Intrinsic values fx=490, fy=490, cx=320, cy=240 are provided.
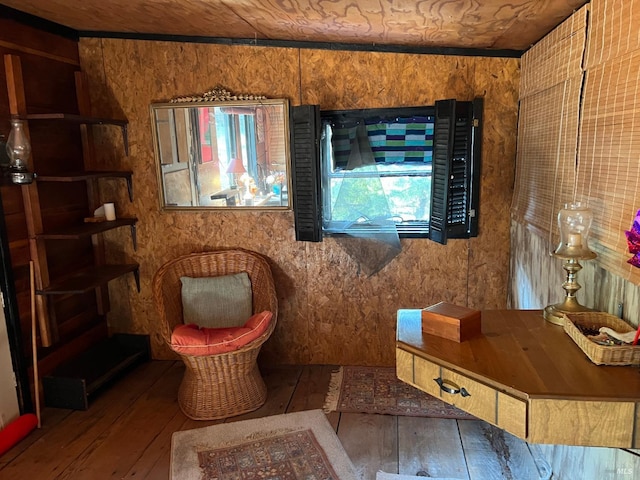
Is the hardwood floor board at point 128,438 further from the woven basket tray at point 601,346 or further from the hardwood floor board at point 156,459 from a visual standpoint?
the woven basket tray at point 601,346

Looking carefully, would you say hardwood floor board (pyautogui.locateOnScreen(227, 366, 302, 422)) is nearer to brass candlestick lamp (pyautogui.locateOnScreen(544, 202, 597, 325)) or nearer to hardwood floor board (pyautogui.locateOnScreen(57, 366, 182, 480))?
hardwood floor board (pyautogui.locateOnScreen(57, 366, 182, 480))

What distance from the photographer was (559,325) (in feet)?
5.74

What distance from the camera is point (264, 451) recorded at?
2525 millimetres

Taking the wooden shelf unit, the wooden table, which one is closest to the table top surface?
the wooden table

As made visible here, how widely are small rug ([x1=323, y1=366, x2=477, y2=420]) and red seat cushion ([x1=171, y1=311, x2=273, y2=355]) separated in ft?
2.08

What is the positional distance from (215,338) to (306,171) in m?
1.18

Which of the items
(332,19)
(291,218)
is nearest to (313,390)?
(291,218)

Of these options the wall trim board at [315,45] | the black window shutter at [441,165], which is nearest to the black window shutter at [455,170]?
the black window shutter at [441,165]

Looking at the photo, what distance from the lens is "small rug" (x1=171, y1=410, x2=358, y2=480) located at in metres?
2.36

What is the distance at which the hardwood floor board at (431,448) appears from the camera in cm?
237

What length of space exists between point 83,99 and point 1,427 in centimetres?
208

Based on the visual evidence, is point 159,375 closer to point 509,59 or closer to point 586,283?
point 586,283

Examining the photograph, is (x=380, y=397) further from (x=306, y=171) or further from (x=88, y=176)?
(x=88, y=176)

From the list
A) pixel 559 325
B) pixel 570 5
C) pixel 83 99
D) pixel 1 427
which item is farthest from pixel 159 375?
pixel 570 5
